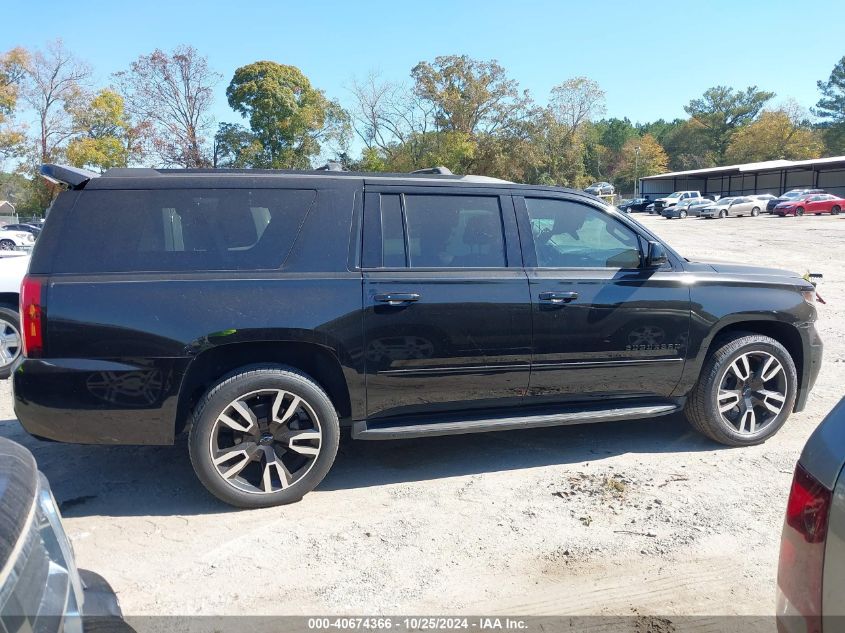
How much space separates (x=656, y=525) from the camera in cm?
365

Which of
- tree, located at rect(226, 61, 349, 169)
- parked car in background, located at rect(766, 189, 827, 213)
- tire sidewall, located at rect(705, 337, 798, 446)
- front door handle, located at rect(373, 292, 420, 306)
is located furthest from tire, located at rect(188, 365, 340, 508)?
parked car in background, located at rect(766, 189, 827, 213)

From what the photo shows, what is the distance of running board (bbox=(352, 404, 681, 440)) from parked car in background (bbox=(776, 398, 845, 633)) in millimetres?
2207

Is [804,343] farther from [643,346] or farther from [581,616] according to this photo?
[581,616]

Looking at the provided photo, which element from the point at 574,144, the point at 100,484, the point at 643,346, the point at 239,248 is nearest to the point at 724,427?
the point at 643,346

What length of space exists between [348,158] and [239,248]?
1553 inches

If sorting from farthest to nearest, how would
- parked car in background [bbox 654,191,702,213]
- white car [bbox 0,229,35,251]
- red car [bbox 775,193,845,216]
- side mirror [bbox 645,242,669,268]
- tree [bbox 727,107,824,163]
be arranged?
tree [bbox 727,107,824,163] → parked car in background [bbox 654,191,702,213] → red car [bbox 775,193,845,216] → white car [bbox 0,229,35,251] → side mirror [bbox 645,242,669,268]

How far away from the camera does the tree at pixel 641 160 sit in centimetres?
8719

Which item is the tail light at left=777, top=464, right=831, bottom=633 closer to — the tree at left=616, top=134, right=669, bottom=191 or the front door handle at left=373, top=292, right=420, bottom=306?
the front door handle at left=373, top=292, right=420, bottom=306

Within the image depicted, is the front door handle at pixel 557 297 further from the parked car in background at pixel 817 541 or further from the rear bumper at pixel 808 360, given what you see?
the parked car in background at pixel 817 541

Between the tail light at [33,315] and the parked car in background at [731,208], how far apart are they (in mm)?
48961

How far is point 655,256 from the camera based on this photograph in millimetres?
4438

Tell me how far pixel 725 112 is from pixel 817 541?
100655 millimetres

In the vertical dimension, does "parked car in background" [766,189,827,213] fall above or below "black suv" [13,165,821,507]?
above

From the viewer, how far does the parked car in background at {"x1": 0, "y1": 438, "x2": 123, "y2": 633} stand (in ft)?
4.77
